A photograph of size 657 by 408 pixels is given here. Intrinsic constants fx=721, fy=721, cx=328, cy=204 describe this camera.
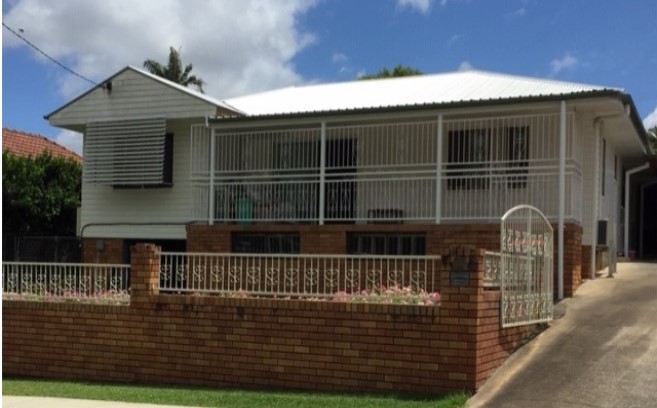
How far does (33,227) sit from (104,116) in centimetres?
571

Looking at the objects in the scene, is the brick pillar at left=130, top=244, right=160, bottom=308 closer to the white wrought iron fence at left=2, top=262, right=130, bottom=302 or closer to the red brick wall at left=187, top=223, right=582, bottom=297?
the white wrought iron fence at left=2, top=262, right=130, bottom=302

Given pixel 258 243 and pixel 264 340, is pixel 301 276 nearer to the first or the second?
pixel 264 340

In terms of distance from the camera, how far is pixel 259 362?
856 cm

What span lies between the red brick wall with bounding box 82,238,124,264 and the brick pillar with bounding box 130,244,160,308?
6.13m

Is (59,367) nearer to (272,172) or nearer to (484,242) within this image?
(272,172)

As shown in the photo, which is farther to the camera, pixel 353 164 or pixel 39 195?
pixel 39 195

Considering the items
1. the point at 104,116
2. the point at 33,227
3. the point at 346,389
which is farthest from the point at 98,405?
the point at 33,227

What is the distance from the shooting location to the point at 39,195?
62.6 ft

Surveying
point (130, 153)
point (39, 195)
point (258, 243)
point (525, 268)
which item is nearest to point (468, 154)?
point (258, 243)

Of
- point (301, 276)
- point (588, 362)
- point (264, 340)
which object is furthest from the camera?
point (301, 276)

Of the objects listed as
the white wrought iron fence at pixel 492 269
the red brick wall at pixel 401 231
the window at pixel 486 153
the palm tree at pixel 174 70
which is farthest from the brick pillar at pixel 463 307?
the palm tree at pixel 174 70

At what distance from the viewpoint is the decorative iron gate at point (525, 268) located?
27.3 feet

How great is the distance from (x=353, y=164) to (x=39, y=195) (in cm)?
956

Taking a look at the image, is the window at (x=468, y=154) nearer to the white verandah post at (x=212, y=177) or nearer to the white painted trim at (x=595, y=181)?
the white painted trim at (x=595, y=181)
